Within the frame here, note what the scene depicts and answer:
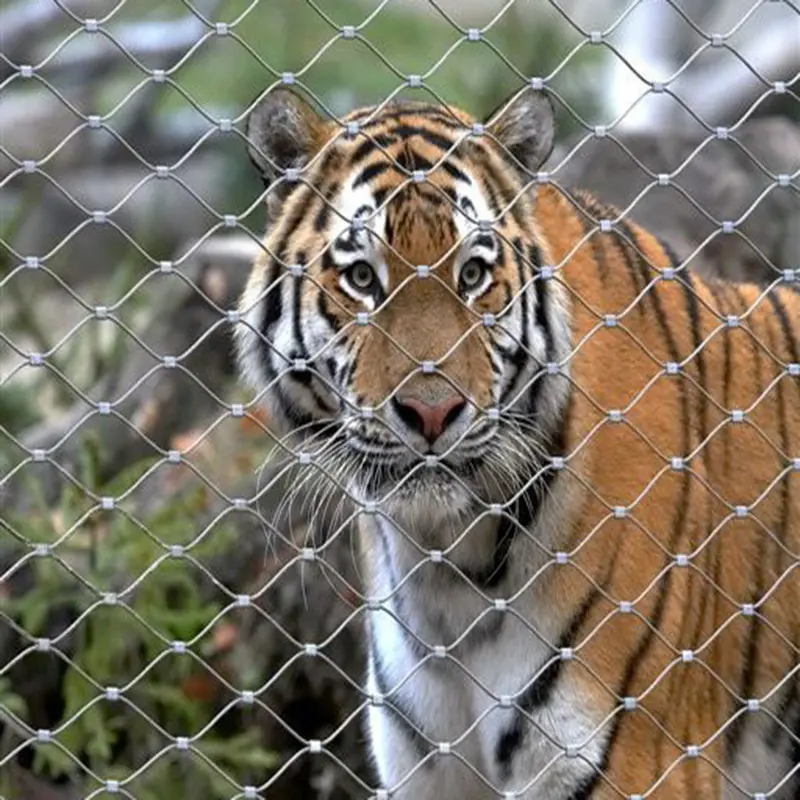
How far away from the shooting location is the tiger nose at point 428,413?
8.18 feet

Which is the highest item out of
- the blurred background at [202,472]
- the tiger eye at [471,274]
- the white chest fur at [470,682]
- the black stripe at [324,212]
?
the tiger eye at [471,274]

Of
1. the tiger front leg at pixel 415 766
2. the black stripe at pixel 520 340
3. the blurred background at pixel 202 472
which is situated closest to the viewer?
the blurred background at pixel 202 472

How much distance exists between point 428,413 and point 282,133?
48 cm

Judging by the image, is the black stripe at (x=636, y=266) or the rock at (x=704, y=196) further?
the rock at (x=704, y=196)

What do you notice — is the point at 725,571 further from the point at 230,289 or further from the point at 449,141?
the point at 230,289

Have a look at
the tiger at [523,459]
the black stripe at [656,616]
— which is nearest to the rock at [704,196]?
the tiger at [523,459]

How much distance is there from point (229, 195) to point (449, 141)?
5.84 m

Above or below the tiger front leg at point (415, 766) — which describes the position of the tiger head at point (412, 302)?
above

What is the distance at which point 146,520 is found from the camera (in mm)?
4242

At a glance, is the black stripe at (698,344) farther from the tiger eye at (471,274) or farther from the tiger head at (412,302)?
the tiger eye at (471,274)

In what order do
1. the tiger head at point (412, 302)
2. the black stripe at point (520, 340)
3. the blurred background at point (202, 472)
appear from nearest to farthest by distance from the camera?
1. the blurred background at point (202, 472)
2. the tiger head at point (412, 302)
3. the black stripe at point (520, 340)

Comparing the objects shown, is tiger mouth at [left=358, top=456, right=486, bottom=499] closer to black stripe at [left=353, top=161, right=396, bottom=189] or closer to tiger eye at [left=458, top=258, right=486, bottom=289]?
tiger eye at [left=458, top=258, right=486, bottom=289]

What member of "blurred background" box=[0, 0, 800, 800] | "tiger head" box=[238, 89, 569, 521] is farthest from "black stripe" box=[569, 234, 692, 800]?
"blurred background" box=[0, 0, 800, 800]

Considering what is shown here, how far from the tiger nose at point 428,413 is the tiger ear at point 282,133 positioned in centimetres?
36
